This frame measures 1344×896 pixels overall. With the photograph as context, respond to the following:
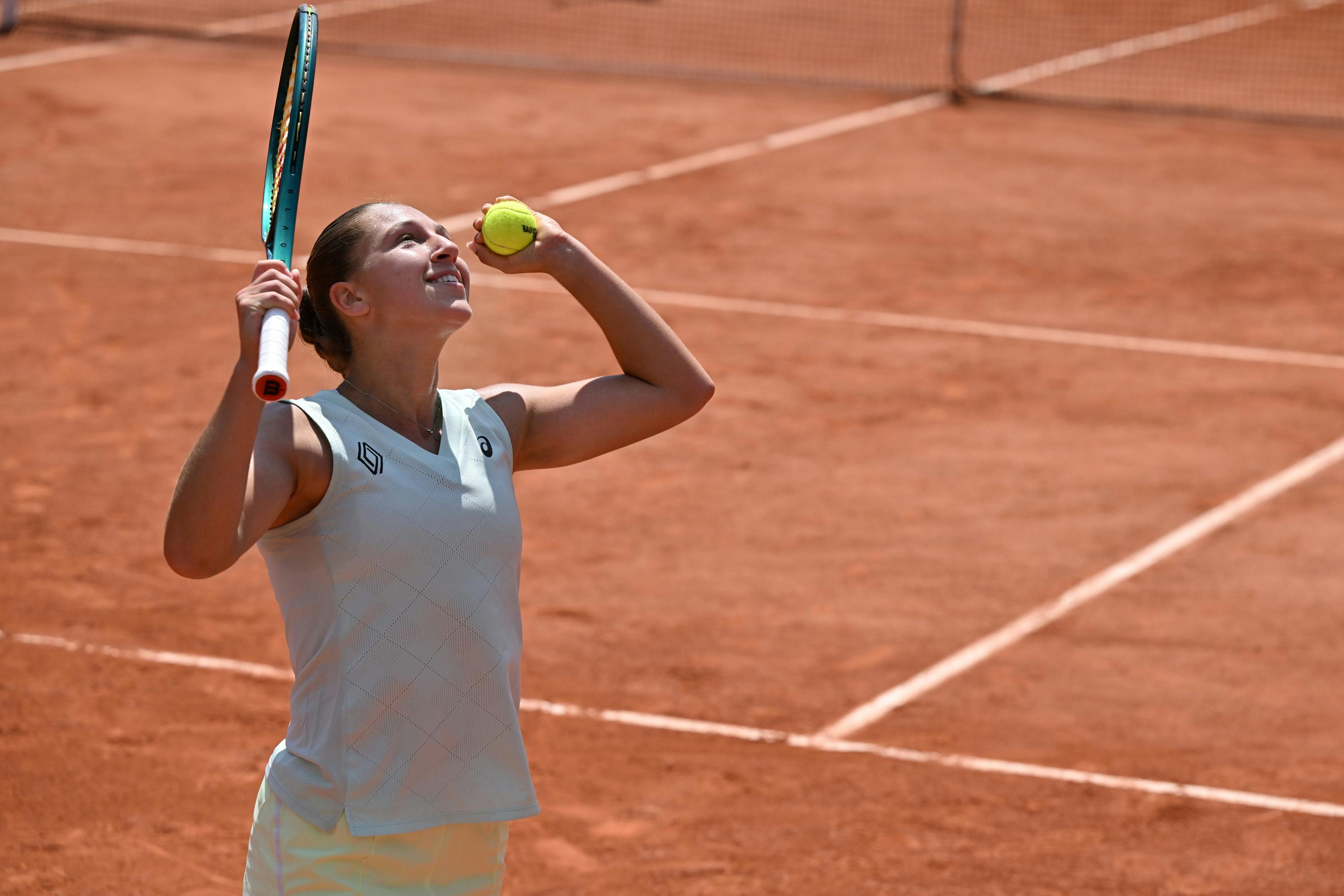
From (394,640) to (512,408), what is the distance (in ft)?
2.07

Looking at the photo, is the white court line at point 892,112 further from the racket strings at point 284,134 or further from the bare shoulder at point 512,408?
the bare shoulder at point 512,408

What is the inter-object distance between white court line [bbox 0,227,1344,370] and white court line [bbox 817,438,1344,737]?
162 centimetres

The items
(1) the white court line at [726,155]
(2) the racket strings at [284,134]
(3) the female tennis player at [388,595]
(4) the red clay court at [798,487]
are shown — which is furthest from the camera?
(1) the white court line at [726,155]

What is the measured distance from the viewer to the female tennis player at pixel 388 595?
3.09 m

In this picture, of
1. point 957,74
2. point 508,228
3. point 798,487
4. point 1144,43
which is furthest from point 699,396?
point 1144,43

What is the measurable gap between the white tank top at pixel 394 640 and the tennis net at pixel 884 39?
16.3m

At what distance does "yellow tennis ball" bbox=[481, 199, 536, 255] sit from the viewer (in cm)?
353

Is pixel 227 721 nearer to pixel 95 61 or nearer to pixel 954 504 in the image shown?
pixel 954 504

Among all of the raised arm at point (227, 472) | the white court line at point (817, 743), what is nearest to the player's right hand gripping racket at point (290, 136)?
the raised arm at point (227, 472)

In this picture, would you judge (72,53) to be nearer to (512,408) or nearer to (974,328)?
(974,328)

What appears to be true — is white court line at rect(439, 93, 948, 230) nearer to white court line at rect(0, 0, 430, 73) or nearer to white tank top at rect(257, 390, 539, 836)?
white court line at rect(0, 0, 430, 73)

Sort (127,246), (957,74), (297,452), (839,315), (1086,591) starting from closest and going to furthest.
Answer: (297,452) → (1086,591) → (839,315) → (127,246) → (957,74)

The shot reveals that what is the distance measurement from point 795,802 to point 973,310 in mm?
6339

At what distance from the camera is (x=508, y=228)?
3.54 meters
